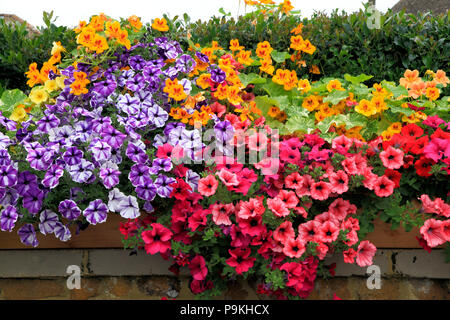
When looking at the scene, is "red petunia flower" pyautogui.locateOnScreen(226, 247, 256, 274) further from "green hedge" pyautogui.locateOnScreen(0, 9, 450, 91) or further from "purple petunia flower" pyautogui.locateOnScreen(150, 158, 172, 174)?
"green hedge" pyautogui.locateOnScreen(0, 9, 450, 91)

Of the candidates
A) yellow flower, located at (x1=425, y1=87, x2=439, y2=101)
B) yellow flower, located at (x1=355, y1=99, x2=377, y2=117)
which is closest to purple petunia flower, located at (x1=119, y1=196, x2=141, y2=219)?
yellow flower, located at (x1=355, y1=99, x2=377, y2=117)

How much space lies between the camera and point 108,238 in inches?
89.0

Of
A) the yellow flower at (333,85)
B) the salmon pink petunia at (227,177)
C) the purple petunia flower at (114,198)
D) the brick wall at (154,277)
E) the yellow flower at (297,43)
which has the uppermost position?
the yellow flower at (297,43)

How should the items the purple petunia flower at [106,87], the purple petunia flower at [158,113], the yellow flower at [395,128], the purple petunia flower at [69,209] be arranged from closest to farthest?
the purple petunia flower at [69,209], the purple petunia flower at [158,113], the purple petunia flower at [106,87], the yellow flower at [395,128]

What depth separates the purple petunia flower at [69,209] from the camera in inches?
79.4

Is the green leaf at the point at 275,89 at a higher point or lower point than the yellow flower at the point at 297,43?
lower

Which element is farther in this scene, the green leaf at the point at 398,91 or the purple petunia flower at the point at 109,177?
the green leaf at the point at 398,91

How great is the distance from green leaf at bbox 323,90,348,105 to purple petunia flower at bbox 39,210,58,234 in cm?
189

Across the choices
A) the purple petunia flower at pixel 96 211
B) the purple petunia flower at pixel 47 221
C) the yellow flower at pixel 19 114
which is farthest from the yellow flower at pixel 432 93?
the yellow flower at pixel 19 114

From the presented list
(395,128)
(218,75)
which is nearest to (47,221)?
(218,75)

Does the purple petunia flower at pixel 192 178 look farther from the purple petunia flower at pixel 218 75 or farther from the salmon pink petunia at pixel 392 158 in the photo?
the salmon pink petunia at pixel 392 158

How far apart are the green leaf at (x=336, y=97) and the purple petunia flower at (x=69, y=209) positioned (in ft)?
5.88

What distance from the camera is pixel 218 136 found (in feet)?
7.66

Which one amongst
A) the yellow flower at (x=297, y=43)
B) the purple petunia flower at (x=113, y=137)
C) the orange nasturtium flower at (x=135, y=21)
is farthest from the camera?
the yellow flower at (x=297, y=43)
